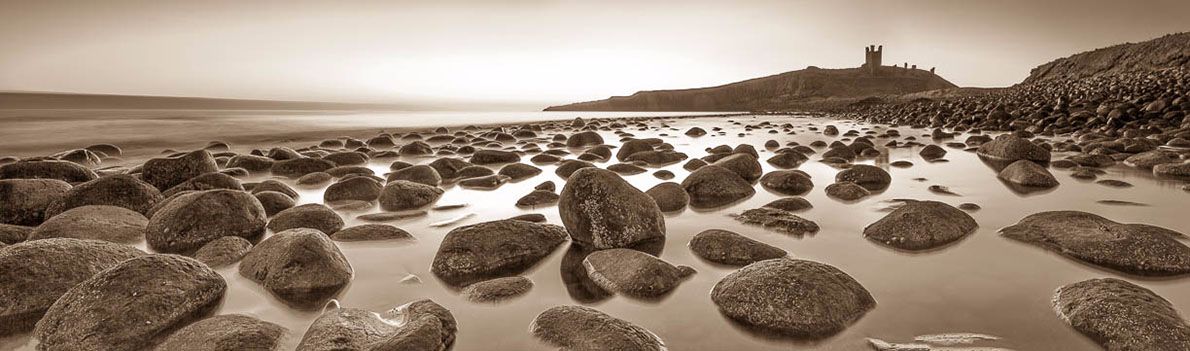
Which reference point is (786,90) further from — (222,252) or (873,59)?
(222,252)

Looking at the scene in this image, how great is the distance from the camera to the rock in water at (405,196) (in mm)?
4211

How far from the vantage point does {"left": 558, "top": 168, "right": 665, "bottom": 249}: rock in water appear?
9.82ft

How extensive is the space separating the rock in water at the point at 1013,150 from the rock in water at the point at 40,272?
840 centimetres

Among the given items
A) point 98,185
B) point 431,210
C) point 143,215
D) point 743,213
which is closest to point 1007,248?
point 743,213

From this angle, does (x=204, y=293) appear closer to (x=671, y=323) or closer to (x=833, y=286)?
(x=671, y=323)

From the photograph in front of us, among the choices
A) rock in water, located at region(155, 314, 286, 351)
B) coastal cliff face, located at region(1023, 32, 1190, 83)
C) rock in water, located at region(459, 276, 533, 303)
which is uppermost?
coastal cliff face, located at region(1023, 32, 1190, 83)

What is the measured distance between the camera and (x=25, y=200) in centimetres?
375

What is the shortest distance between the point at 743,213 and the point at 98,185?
14.9 ft

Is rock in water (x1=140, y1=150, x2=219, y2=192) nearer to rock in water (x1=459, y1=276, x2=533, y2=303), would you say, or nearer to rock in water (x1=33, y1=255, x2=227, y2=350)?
rock in water (x1=33, y1=255, x2=227, y2=350)

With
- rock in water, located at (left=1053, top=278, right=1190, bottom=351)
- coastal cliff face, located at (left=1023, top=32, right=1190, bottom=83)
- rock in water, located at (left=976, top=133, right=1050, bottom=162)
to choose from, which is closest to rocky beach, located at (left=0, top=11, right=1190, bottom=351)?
rock in water, located at (left=1053, top=278, right=1190, bottom=351)

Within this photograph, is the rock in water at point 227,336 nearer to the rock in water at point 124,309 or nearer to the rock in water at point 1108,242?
the rock in water at point 124,309

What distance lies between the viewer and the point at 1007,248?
2.81 metres

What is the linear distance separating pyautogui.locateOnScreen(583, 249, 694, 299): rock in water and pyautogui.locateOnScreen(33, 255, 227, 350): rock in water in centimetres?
166

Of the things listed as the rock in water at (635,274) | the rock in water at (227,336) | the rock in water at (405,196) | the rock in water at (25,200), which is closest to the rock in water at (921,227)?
the rock in water at (635,274)
